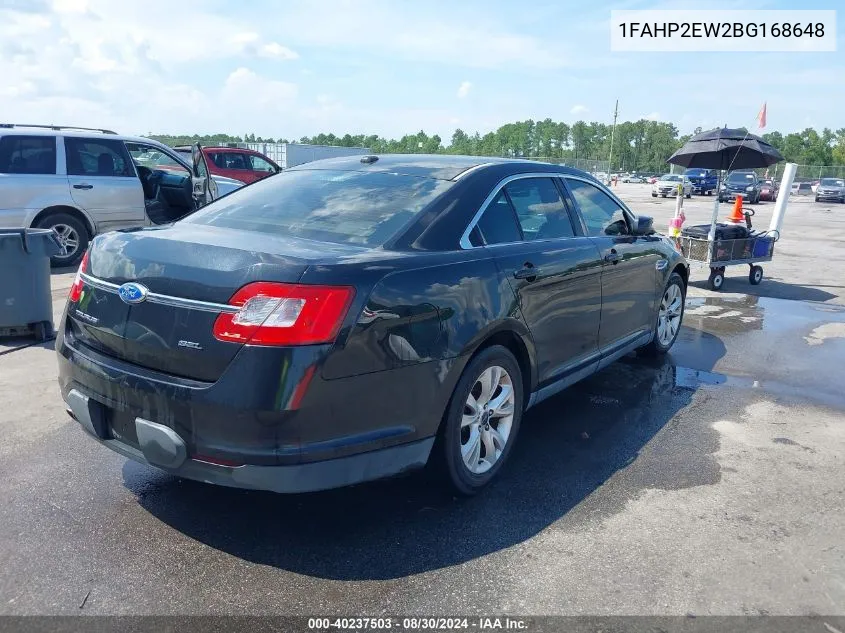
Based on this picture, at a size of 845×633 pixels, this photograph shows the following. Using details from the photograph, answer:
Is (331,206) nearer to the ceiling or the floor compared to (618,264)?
nearer to the ceiling

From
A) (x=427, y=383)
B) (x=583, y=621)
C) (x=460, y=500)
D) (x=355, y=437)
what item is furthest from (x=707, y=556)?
(x=355, y=437)

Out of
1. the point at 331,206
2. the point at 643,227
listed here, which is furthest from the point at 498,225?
Answer: the point at 643,227

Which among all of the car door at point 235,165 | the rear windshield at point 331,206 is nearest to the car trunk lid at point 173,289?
the rear windshield at point 331,206

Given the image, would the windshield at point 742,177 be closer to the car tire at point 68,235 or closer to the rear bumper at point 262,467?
the car tire at point 68,235

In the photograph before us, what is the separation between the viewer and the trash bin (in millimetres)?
6121

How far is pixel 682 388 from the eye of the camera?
548 centimetres

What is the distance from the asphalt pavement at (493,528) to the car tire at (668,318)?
1187 mm

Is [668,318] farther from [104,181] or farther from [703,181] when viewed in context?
[703,181]

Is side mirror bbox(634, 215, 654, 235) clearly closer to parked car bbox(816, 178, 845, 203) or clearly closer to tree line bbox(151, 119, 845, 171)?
parked car bbox(816, 178, 845, 203)

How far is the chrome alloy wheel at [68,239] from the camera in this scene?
9664 millimetres

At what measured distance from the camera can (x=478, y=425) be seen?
11.7 ft

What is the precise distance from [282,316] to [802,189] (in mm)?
61024

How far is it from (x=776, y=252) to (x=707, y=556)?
13349 mm

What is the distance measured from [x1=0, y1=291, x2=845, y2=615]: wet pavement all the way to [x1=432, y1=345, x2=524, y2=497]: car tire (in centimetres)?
15
